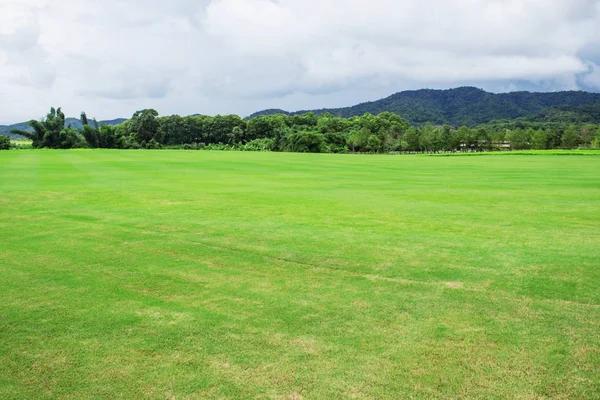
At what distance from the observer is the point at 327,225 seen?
1336 centimetres

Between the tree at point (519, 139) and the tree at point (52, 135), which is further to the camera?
the tree at point (519, 139)

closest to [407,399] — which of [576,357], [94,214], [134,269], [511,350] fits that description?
[511,350]

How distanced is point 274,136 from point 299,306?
5012 inches

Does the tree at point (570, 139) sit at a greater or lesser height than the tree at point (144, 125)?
lesser

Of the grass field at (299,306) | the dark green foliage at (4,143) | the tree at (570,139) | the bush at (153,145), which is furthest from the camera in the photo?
the tree at (570,139)

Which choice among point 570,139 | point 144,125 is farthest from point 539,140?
point 144,125

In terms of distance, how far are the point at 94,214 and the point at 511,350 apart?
14.0 meters

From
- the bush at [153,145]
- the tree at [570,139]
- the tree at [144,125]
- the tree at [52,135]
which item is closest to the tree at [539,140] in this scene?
the tree at [570,139]

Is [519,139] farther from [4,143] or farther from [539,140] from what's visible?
[4,143]

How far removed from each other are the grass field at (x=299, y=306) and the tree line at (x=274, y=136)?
335 feet

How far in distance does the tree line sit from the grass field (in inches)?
4017

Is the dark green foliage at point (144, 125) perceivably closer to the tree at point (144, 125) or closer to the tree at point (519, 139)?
the tree at point (144, 125)

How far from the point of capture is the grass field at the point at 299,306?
201 inches

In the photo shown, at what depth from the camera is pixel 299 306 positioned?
713 centimetres
